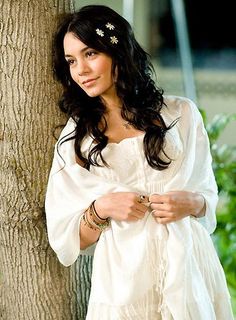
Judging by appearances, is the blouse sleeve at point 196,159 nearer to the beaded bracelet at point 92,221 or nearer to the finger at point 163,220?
the finger at point 163,220

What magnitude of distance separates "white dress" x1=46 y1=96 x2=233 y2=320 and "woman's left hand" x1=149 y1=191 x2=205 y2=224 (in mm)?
26

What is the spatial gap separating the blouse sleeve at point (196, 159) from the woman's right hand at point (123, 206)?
14 cm

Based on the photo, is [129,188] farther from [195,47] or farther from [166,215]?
[195,47]

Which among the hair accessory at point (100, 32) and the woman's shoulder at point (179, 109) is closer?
the hair accessory at point (100, 32)

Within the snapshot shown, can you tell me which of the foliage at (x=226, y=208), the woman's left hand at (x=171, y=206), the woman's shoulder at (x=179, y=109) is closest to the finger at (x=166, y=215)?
the woman's left hand at (x=171, y=206)

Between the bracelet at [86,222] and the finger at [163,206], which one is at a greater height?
the finger at [163,206]

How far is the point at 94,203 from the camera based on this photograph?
69.3 inches

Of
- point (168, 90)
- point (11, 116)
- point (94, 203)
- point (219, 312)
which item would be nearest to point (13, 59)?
point (11, 116)

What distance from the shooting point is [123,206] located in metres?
1.70

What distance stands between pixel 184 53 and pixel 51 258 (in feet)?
5.68

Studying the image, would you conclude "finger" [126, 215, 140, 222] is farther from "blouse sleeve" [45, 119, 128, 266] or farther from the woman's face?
the woman's face

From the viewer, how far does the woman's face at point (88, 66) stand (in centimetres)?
173

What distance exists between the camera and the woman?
1.72 m

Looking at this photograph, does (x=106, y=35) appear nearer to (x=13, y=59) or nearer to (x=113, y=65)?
(x=113, y=65)
